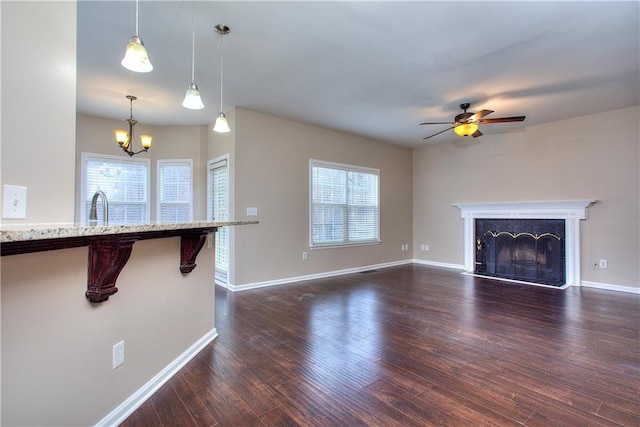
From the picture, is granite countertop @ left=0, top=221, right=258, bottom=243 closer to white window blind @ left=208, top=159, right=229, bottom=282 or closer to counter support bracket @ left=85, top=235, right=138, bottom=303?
counter support bracket @ left=85, top=235, right=138, bottom=303

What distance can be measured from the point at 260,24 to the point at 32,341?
256 cm

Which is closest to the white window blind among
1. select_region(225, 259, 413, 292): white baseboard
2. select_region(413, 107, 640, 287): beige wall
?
select_region(225, 259, 413, 292): white baseboard

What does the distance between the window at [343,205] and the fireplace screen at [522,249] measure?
2.06 m

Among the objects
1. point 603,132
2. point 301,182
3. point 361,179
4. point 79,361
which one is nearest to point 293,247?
point 301,182

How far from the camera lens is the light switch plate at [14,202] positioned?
1.17 metres

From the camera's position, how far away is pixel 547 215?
5172 millimetres

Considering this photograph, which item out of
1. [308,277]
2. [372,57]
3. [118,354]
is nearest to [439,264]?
[308,277]

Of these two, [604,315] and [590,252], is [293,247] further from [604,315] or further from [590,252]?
[590,252]

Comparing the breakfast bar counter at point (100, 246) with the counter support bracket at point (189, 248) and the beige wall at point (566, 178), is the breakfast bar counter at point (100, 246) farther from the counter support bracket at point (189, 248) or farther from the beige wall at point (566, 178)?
the beige wall at point (566, 178)

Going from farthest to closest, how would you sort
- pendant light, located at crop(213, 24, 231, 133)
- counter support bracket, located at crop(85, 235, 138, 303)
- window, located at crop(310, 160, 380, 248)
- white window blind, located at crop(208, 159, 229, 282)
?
window, located at crop(310, 160, 380, 248) < white window blind, located at crop(208, 159, 229, 282) < pendant light, located at crop(213, 24, 231, 133) < counter support bracket, located at crop(85, 235, 138, 303)

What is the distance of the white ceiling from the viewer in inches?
95.0

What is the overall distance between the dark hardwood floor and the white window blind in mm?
1015

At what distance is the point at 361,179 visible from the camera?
6.21 meters

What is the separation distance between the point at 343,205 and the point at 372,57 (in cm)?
312
